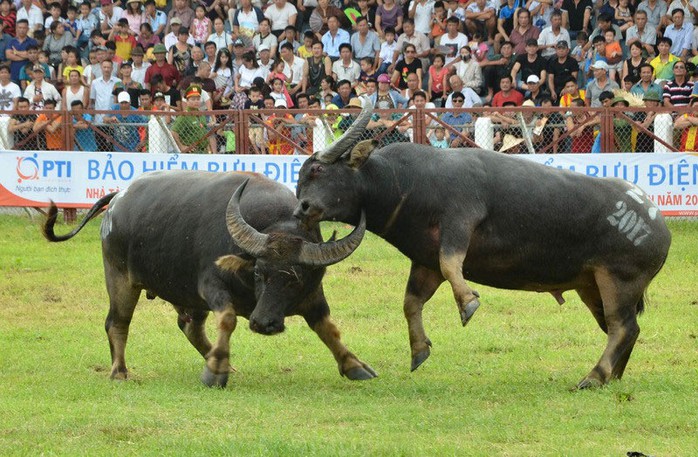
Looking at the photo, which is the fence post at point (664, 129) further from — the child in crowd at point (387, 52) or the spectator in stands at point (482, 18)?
the child in crowd at point (387, 52)

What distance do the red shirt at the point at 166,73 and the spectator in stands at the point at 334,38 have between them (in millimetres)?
2655

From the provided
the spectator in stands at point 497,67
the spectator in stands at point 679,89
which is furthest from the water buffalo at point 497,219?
the spectator in stands at point 497,67

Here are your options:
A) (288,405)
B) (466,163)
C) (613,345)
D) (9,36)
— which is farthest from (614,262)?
(9,36)

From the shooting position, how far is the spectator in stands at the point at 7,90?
21891 mm

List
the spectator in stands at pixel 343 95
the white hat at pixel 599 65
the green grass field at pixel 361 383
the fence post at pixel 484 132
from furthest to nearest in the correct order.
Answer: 1. the spectator in stands at pixel 343 95
2. the white hat at pixel 599 65
3. the fence post at pixel 484 132
4. the green grass field at pixel 361 383

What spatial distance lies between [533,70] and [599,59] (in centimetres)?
105

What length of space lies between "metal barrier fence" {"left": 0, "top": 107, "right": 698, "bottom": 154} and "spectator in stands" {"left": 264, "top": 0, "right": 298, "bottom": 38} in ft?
15.2

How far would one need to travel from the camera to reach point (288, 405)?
29.8ft

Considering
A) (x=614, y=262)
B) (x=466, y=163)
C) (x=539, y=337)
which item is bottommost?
(x=539, y=337)

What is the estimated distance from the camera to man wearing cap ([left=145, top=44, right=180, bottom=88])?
74.4 ft

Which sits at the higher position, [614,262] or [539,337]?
[614,262]

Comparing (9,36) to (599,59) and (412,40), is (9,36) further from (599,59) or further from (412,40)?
(599,59)

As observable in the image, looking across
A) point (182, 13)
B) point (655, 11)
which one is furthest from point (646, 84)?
point (182, 13)

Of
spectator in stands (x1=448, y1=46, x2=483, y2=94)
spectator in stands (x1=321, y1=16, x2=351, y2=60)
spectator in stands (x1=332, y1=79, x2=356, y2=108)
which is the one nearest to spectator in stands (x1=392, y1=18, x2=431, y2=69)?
spectator in stands (x1=448, y1=46, x2=483, y2=94)
